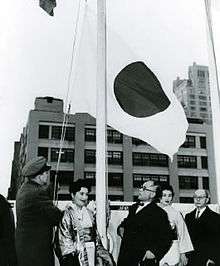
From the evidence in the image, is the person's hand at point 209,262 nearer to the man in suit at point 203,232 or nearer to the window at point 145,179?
the man in suit at point 203,232

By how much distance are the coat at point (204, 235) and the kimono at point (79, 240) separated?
76 cm

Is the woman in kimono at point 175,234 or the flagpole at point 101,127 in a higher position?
the flagpole at point 101,127

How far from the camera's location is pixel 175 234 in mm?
3260

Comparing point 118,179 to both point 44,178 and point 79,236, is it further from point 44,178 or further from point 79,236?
point 44,178

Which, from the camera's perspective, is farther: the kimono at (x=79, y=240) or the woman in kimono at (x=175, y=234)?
the woman in kimono at (x=175, y=234)

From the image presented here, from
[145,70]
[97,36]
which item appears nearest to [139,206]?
[145,70]

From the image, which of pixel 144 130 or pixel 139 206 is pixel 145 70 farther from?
pixel 139 206

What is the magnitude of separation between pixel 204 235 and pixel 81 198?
0.99 metres

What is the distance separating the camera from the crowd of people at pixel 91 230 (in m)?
2.75

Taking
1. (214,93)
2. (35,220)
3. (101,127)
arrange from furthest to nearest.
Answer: (214,93)
(101,127)
(35,220)

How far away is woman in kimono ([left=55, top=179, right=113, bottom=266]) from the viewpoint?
9.41 ft

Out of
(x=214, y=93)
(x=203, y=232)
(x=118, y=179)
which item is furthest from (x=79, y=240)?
(x=118, y=179)

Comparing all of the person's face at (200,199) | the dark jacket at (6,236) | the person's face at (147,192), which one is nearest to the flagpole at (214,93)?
the person's face at (200,199)

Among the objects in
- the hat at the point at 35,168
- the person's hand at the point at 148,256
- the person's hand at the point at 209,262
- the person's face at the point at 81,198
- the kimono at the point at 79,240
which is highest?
the hat at the point at 35,168
